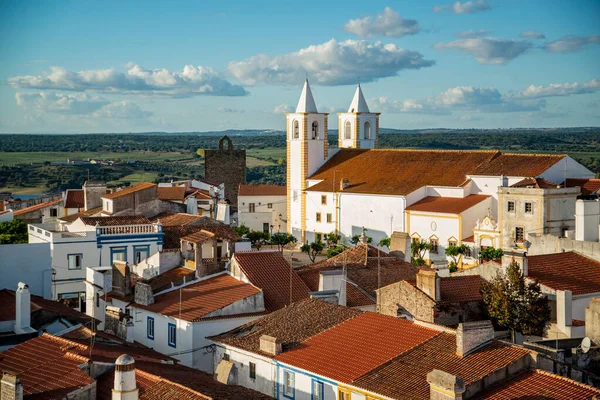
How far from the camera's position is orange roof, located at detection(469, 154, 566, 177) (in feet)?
179

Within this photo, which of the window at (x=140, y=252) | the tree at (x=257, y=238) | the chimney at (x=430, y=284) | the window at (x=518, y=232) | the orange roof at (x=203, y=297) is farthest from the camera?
the tree at (x=257, y=238)

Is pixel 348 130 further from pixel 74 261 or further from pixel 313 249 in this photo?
pixel 74 261

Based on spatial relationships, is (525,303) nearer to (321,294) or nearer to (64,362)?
(321,294)

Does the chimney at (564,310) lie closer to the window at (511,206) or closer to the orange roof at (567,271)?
the orange roof at (567,271)

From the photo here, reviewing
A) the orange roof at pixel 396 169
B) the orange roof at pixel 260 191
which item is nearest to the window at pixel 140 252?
the orange roof at pixel 396 169

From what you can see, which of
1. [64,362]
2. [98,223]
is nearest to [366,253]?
[98,223]

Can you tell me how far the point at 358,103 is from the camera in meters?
76.8

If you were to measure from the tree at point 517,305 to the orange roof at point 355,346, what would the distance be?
4.02 meters

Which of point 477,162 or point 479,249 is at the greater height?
point 477,162

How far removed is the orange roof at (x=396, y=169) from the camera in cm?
5994

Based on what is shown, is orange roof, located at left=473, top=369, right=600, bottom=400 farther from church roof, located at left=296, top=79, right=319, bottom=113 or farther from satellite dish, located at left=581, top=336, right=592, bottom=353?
church roof, located at left=296, top=79, right=319, bottom=113

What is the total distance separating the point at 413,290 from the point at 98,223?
17293 millimetres

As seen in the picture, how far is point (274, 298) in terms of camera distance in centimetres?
2956

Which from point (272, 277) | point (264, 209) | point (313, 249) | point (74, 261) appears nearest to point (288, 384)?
point (272, 277)
